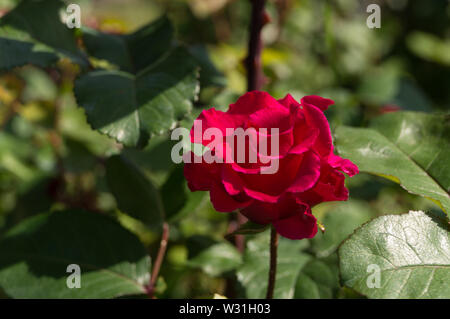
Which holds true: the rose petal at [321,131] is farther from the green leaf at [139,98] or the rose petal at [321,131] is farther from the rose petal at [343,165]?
the green leaf at [139,98]

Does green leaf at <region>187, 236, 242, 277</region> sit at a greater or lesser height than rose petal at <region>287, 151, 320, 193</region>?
lesser

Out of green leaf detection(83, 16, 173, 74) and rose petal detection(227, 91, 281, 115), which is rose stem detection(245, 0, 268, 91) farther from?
rose petal detection(227, 91, 281, 115)

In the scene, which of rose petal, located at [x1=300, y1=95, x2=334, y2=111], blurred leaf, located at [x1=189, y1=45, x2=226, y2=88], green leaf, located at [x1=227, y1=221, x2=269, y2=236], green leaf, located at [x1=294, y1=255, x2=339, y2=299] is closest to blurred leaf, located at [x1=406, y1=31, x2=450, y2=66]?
blurred leaf, located at [x1=189, y1=45, x2=226, y2=88]

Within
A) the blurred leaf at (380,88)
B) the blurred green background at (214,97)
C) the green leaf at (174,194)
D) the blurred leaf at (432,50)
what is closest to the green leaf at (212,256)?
the blurred green background at (214,97)

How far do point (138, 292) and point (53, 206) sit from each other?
1.74ft

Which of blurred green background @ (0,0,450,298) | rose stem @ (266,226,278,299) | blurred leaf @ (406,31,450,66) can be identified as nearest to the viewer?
rose stem @ (266,226,278,299)

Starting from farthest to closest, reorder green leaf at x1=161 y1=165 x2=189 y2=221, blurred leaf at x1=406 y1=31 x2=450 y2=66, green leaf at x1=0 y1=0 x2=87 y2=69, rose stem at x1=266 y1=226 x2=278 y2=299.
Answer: blurred leaf at x1=406 y1=31 x2=450 y2=66
green leaf at x1=161 y1=165 x2=189 y2=221
green leaf at x1=0 y1=0 x2=87 y2=69
rose stem at x1=266 y1=226 x2=278 y2=299

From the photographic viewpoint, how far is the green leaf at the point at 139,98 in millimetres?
639

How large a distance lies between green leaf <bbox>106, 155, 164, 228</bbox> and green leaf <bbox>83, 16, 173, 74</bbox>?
170 millimetres

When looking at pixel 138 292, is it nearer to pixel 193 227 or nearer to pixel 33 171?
pixel 193 227

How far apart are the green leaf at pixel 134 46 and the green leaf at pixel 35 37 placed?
0.11 feet

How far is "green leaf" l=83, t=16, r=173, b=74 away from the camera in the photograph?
79 cm

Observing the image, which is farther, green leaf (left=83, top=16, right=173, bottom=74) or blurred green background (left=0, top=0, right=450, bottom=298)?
blurred green background (left=0, top=0, right=450, bottom=298)

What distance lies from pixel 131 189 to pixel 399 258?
0.48 m
